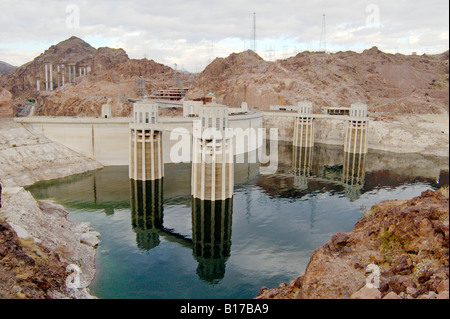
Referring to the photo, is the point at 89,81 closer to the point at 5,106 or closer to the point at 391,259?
the point at 5,106

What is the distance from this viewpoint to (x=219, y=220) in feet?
120

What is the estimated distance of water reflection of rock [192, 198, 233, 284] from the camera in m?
27.2

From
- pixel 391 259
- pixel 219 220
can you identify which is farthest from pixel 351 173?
pixel 391 259

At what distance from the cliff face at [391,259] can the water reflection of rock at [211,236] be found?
11329 mm

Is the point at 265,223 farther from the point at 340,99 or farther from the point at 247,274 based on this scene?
the point at 340,99

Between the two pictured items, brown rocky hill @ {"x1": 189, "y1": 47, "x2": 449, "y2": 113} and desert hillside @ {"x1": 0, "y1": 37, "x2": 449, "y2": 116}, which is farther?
desert hillside @ {"x1": 0, "y1": 37, "x2": 449, "y2": 116}

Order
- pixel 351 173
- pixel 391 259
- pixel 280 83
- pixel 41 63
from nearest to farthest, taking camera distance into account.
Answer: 1. pixel 391 259
2. pixel 351 173
3. pixel 280 83
4. pixel 41 63

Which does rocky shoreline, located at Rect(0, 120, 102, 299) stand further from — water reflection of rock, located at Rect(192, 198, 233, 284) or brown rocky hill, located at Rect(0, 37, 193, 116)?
brown rocky hill, located at Rect(0, 37, 193, 116)

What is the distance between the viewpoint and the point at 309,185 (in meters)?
51.8

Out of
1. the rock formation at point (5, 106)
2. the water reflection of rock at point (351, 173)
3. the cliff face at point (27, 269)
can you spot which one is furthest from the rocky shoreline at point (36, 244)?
the water reflection of rock at point (351, 173)

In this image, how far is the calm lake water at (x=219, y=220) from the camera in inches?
995

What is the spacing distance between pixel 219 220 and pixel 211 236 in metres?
3.58

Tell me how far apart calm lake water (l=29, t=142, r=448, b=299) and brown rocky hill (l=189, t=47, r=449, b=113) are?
153 feet

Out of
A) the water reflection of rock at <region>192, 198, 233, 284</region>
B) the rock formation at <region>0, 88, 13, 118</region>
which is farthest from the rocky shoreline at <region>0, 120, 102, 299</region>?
the rock formation at <region>0, 88, 13, 118</region>
